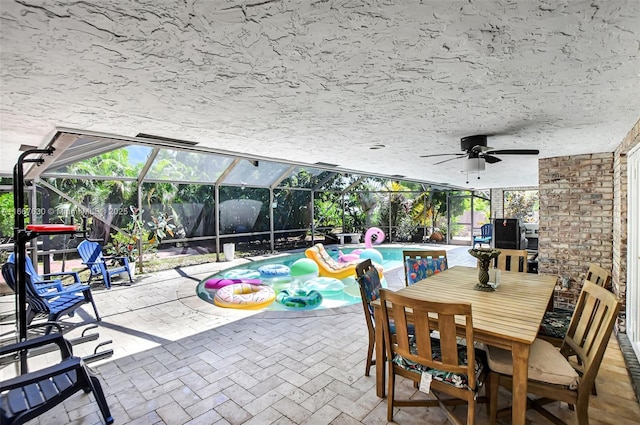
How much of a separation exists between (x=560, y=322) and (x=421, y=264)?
1.37 m

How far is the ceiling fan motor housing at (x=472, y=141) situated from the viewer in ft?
10.6

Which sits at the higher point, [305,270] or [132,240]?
[132,240]

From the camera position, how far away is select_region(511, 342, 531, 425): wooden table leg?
1.75 meters

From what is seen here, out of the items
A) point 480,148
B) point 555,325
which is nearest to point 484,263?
point 555,325

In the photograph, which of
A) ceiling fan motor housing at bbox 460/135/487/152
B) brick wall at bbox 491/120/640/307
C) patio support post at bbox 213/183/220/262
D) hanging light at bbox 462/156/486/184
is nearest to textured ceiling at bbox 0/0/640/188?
ceiling fan motor housing at bbox 460/135/487/152

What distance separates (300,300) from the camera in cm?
509

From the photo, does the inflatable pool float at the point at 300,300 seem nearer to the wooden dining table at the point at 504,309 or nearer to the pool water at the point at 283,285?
the pool water at the point at 283,285

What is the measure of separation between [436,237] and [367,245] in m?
4.05

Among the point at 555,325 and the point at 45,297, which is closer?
the point at 555,325

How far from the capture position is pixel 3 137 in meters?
3.18

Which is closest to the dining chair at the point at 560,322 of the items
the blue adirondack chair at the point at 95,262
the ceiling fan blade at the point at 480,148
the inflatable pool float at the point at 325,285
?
the ceiling fan blade at the point at 480,148

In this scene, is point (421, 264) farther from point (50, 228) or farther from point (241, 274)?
point (241, 274)

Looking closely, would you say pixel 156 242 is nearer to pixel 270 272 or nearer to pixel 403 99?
pixel 270 272

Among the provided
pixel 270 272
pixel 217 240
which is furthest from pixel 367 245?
pixel 217 240
